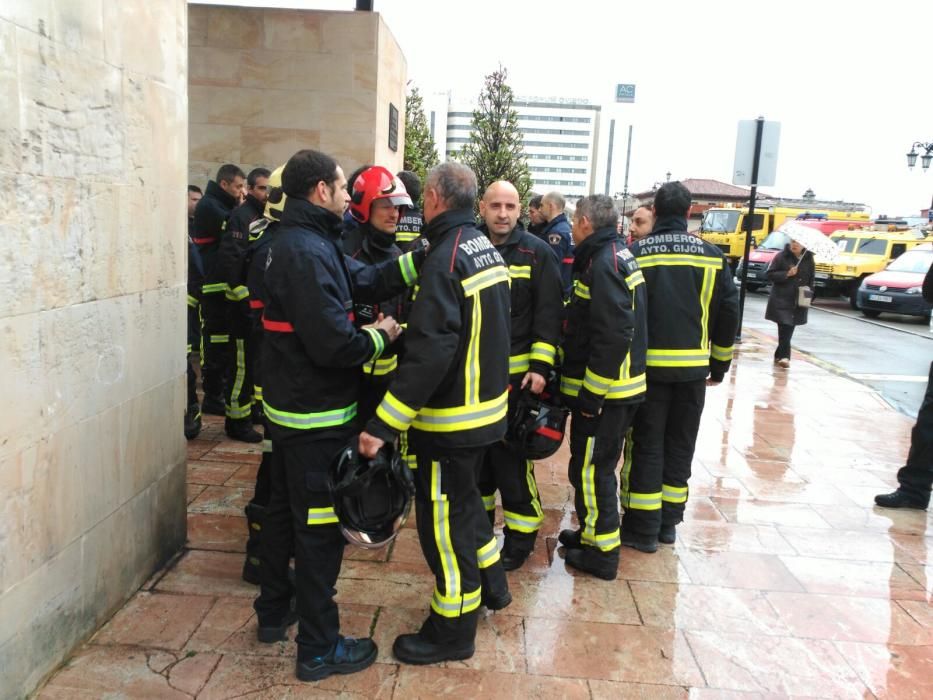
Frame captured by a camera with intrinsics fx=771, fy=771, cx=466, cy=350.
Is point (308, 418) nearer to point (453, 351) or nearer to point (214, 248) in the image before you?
point (453, 351)

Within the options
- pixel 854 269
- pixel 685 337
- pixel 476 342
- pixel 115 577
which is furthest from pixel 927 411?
pixel 854 269

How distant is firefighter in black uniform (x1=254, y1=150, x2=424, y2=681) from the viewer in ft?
9.16

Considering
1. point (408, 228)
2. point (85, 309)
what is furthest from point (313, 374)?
point (408, 228)

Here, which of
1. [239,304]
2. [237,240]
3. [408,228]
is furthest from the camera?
Answer: [408,228]

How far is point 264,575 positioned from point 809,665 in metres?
2.34

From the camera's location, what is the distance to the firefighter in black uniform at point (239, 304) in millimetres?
5504

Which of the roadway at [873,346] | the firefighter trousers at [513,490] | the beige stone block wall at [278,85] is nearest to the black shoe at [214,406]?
the firefighter trousers at [513,490]

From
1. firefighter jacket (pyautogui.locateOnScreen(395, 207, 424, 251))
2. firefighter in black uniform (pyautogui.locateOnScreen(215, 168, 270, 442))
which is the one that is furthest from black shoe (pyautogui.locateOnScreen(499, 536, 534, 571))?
firefighter jacket (pyautogui.locateOnScreen(395, 207, 424, 251))

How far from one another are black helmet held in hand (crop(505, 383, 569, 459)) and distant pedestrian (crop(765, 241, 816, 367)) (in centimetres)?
768

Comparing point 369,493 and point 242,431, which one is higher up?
point 369,493

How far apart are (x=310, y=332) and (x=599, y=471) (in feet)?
6.34

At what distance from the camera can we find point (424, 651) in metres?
3.14

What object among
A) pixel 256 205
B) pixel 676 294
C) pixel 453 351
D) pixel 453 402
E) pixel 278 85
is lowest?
pixel 453 402

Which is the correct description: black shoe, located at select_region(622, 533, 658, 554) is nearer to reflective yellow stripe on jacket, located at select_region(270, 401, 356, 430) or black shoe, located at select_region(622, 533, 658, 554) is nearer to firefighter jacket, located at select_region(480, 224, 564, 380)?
firefighter jacket, located at select_region(480, 224, 564, 380)
